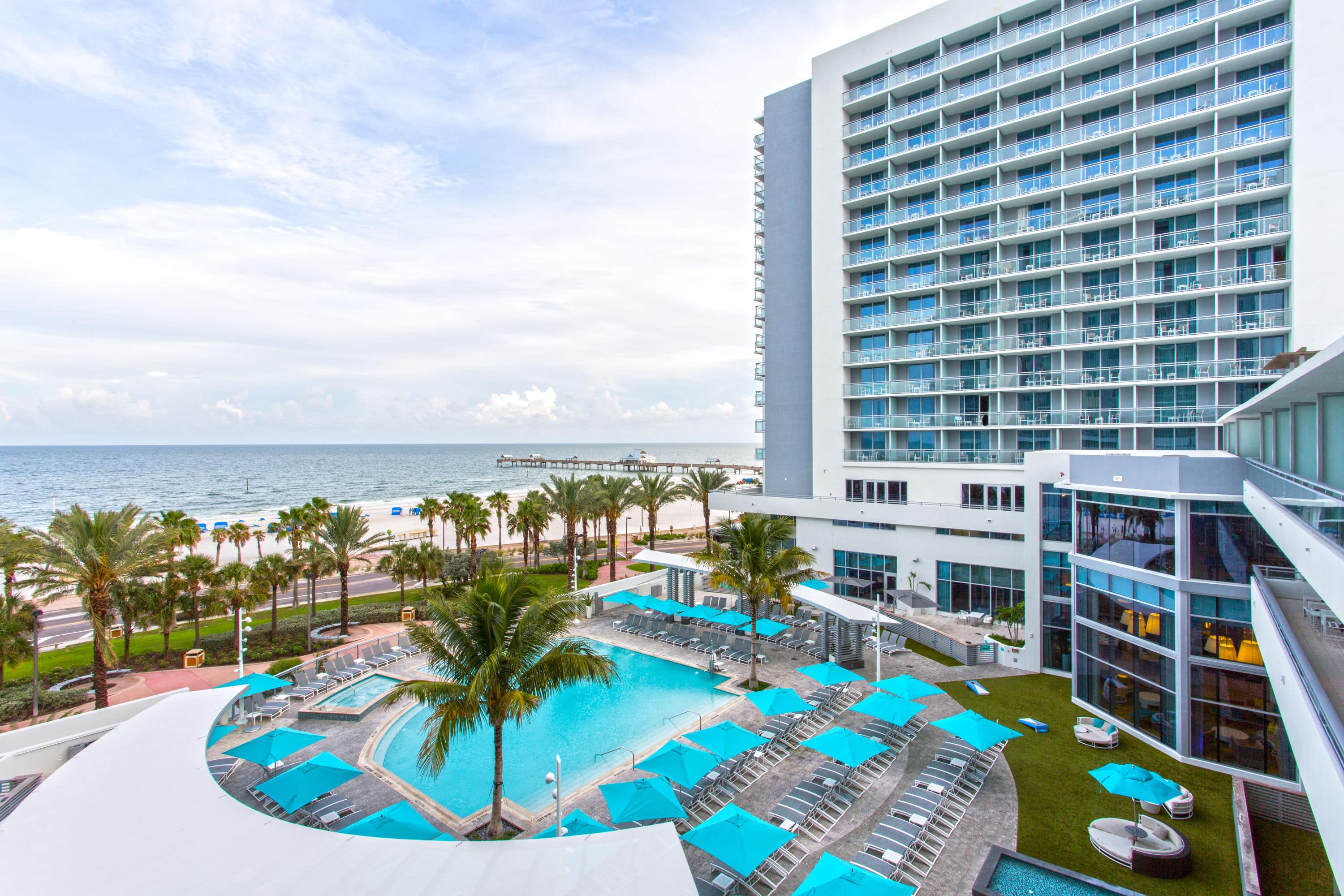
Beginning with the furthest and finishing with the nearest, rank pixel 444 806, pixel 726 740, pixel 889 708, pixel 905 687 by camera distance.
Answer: pixel 905 687 < pixel 889 708 < pixel 726 740 < pixel 444 806

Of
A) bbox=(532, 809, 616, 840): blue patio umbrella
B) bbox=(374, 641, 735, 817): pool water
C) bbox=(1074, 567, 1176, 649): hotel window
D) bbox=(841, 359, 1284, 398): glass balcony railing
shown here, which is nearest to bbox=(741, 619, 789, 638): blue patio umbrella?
bbox=(374, 641, 735, 817): pool water

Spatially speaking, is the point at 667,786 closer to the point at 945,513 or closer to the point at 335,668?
the point at 335,668

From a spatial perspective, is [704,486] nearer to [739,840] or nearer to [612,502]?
[612,502]

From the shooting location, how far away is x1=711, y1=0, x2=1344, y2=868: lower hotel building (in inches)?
710

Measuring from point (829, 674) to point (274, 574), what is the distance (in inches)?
1018

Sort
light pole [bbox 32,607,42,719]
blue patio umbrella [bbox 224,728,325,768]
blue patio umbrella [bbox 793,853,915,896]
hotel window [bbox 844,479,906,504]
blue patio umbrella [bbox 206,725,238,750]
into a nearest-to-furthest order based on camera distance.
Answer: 1. blue patio umbrella [bbox 793,853,915,896]
2. blue patio umbrella [bbox 224,728,325,768]
3. blue patio umbrella [bbox 206,725,238,750]
4. light pole [bbox 32,607,42,719]
5. hotel window [bbox 844,479,906,504]

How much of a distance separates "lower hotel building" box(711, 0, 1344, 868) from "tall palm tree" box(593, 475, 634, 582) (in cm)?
680

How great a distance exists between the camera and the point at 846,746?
15.9 metres

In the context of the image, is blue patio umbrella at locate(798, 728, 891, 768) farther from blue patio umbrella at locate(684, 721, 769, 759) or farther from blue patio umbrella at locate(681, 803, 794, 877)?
blue patio umbrella at locate(681, 803, 794, 877)

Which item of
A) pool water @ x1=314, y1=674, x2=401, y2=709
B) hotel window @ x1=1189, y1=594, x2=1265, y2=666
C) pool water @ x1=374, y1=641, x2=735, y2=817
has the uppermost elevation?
hotel window @ x1=1189, y1=594, x2=1265, y2=666

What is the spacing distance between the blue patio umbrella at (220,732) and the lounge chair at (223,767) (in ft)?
6.07

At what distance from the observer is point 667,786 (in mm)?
14258

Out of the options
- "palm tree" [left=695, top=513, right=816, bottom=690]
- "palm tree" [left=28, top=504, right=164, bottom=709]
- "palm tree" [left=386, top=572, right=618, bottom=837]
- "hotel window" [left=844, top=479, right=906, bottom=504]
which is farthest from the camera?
"hotel window" [left=844, top=479, right=906, bottom=504]

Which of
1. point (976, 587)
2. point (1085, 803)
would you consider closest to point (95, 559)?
point (1085, 803)
